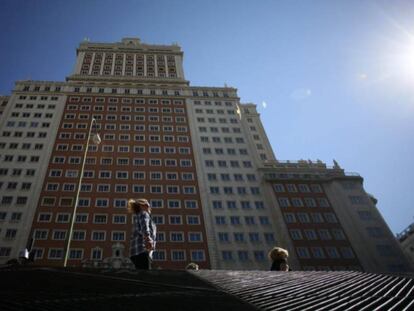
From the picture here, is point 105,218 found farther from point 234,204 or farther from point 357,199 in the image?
point 357,199

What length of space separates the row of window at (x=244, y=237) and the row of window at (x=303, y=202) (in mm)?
7049

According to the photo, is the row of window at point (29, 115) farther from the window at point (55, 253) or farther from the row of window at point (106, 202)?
the window at point (55, 253)

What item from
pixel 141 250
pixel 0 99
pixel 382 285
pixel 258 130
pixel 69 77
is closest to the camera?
pixel 382 285

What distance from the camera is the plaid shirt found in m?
7.67

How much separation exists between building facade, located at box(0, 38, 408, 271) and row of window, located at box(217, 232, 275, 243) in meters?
0.17

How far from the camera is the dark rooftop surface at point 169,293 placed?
2.91 metres

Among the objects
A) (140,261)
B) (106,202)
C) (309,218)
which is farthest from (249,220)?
(140,261)

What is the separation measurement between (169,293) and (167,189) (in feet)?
157

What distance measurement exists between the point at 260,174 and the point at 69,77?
5444 centimetres

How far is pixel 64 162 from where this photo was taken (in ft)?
169

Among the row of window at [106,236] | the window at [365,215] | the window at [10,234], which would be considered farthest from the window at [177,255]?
the window at [365,215]

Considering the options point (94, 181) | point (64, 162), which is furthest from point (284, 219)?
point (64, 162)

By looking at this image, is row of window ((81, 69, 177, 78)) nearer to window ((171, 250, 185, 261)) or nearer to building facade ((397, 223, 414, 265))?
window ((171, 250, 185, 261))

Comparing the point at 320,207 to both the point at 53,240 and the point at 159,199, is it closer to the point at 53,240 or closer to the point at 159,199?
the point at 159,199
